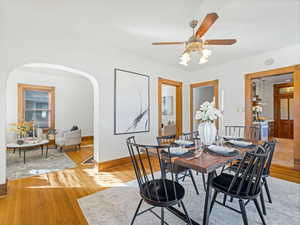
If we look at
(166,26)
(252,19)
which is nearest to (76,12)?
(166,26)

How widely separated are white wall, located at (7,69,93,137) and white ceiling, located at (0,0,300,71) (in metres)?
→ 3.44

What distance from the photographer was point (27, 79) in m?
5.29

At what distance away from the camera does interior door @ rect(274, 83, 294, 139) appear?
6637mm

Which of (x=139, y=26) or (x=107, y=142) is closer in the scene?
(x=139, y=26)

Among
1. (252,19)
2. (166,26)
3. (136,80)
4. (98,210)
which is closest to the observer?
(98,210)

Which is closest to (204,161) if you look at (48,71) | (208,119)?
(208,119)

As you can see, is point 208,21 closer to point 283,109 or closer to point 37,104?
point 37,104

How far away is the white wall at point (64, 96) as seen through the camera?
5027 mm

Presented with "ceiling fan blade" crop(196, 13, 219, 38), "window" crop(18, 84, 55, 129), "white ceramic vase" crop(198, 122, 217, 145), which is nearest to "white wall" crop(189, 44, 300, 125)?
"white ceramic vase" crop(198, 122, 217, 145)

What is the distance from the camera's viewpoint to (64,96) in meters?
6.19

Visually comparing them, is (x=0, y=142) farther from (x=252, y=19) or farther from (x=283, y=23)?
(x=283, y=23)

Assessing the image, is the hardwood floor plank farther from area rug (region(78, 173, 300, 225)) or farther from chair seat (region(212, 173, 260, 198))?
chair seat (region(212, 173, 260, 198))

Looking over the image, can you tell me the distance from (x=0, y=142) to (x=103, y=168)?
172 cm

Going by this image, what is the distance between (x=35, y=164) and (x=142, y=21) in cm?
389
